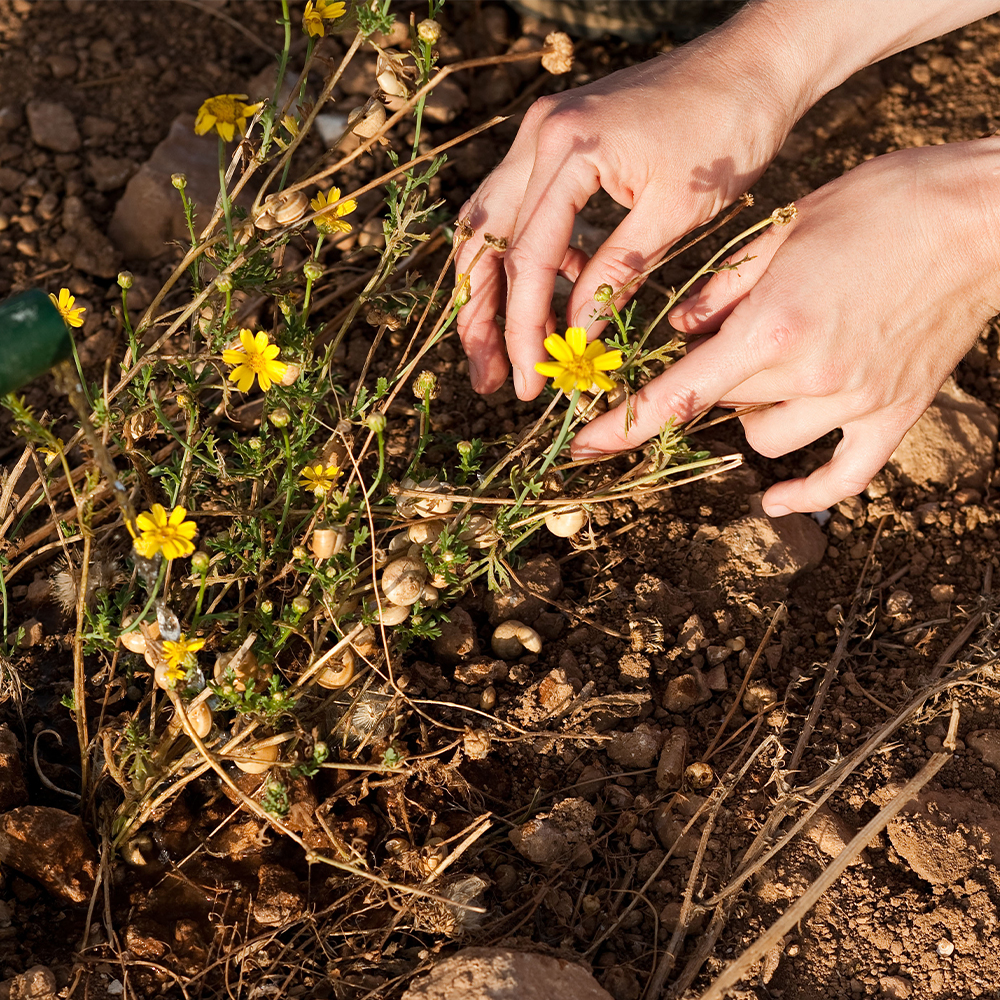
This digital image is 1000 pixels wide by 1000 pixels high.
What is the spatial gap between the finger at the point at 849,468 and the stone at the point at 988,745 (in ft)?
2.22

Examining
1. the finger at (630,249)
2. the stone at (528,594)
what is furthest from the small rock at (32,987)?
the finger at (630,249)

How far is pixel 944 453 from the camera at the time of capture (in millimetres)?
2975

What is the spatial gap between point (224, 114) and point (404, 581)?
3.31 feet

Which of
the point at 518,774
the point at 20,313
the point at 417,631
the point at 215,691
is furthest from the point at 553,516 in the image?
the point at 20,313

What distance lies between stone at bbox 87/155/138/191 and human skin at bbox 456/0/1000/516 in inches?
65.8

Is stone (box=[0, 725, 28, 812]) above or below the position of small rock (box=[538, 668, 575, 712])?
below

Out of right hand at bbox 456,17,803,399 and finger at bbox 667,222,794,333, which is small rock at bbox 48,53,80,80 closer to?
right hand at bbox 456,17,803,399

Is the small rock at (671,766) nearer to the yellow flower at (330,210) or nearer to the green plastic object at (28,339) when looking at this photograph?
the yellow flower at (330,210)

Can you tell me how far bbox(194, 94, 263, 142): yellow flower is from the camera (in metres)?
1.90

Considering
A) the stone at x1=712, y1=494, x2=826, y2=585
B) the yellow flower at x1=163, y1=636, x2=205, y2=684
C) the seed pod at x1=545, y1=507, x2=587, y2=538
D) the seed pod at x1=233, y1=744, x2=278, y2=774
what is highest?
the seed pod at x1=545, y1=507, x2=587, y2=538

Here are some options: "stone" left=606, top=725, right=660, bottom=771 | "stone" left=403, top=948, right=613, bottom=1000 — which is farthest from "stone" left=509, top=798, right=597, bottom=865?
"stone" left=403, top=948, right=613, bottom=1000

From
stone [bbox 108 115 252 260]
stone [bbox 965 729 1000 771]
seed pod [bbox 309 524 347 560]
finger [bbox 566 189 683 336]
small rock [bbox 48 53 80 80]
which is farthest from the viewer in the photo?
small rock [bbox 48 53 80 80]

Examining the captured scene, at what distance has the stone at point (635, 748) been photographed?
2355mm

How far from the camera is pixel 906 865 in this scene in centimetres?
225
